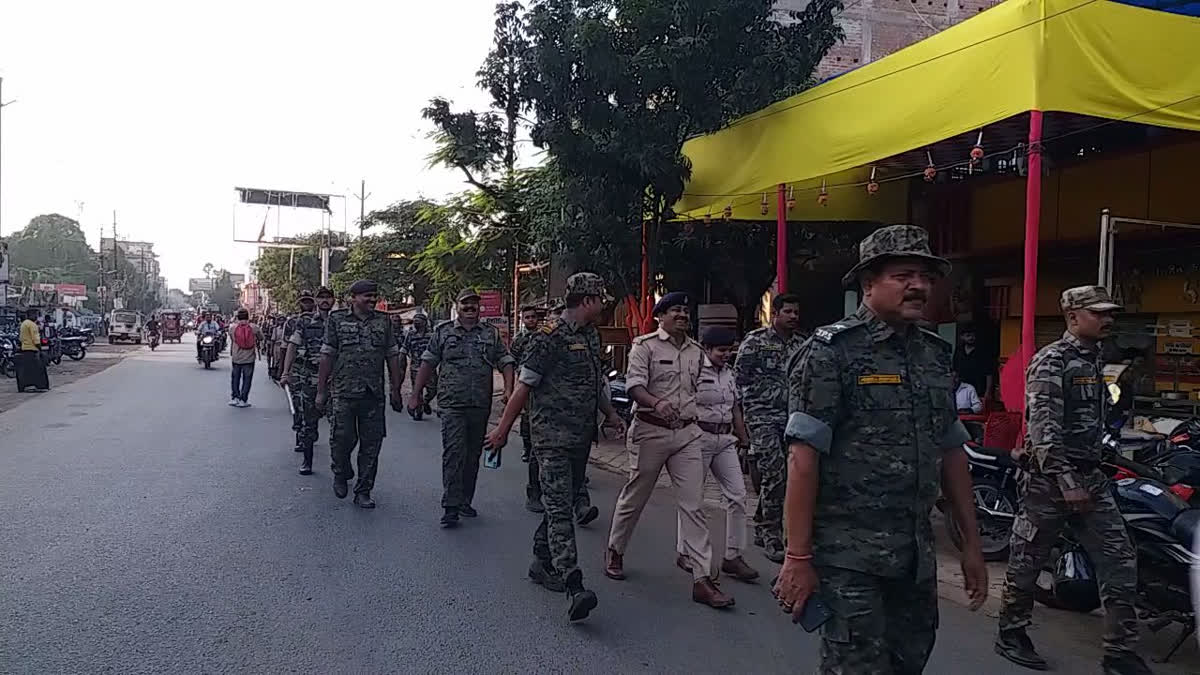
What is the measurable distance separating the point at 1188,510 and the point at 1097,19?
342 centimetres

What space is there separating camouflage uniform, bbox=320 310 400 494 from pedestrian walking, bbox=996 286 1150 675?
5.06 meters

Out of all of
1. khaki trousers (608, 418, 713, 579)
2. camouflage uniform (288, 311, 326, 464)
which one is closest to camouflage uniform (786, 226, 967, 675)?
khaki trousers (608, 418, 713, 579)

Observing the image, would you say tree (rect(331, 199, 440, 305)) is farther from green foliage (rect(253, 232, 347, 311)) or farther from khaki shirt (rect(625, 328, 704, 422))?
khaki shirt (rect(625, 328, 704, 422))

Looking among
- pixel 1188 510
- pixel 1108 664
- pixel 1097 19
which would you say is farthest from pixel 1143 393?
pixel 1108 664

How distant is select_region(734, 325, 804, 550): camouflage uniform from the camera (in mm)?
6395

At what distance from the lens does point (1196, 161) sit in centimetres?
947

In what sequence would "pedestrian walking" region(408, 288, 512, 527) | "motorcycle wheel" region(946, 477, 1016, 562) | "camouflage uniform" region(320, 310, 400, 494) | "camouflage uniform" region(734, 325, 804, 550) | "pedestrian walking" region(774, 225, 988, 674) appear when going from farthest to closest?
1. "camouflage uniform" region(320, 310, 400, 494)
2. "pedestrian walking" region(408, 288, 512, 527)
3. "motorcycle wheel" region(946, 477, 1016, 562)
4. "camouflage uniform" region(734, 325, 804, 550)
5. "pedestrian walking" region(774, 225, 988, 674)

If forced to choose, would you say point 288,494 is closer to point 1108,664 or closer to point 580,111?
point 580,111

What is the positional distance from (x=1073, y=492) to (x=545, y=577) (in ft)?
9.53

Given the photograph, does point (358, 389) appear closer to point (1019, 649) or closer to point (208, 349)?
point (1019, 649)

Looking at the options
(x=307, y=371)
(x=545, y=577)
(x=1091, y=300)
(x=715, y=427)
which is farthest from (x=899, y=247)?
(x=307, y=371)

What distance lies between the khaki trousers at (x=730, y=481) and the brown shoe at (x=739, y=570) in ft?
0.10

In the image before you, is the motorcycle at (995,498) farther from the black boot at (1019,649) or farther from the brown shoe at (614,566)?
the brown shoe at (614,566)

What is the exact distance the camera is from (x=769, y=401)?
6562 millimetres
